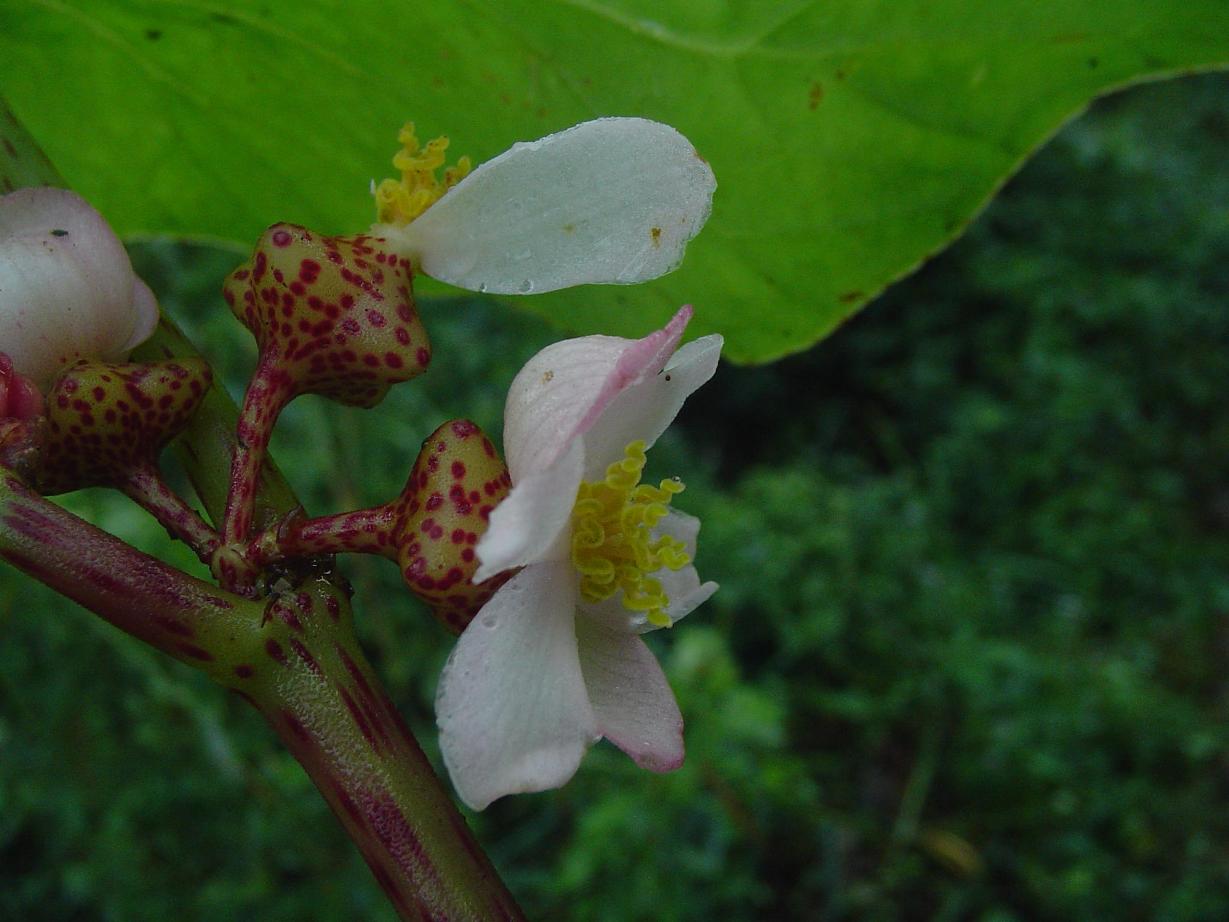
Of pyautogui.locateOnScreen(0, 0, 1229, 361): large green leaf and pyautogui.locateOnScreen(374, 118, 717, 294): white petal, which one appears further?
pyautogui.locateOnScreen(0, 0, 1229, 361): large green leaf

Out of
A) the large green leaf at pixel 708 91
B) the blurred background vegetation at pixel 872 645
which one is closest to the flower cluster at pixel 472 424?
the large green leaf at pixel 708 91

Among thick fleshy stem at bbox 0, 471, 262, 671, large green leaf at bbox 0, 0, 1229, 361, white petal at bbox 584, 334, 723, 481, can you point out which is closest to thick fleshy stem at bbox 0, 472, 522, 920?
thick fleshy stem at bbox 0, 471, 262, 671

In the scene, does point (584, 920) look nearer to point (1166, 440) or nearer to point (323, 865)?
point (323, 865)

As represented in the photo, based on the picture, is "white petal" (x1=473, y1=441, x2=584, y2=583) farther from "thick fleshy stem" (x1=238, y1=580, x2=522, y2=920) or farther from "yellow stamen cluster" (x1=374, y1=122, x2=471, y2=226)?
"yellow stamen cluster" (x1=374, y1=122, x2=471, y2=226)

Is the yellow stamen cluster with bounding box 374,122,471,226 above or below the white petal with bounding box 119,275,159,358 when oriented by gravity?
below

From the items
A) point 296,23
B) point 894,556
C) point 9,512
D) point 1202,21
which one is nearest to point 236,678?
point 9,512

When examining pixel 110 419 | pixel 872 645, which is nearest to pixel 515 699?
pixel 110 419

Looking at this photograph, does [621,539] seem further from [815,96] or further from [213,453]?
[815,96]
